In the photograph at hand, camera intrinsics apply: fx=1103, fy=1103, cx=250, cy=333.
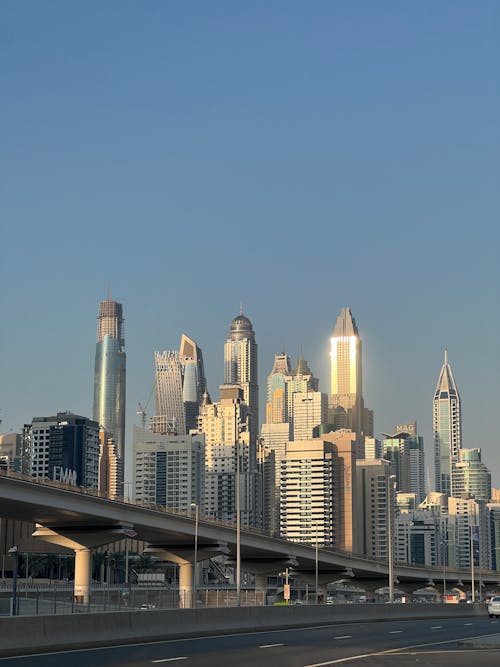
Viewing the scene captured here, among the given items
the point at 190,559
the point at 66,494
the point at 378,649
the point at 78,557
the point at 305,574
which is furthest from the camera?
the point at 305,574

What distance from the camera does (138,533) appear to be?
12762 cm

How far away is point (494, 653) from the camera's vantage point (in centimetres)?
3284

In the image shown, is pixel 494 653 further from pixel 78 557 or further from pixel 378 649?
pixel 78 557

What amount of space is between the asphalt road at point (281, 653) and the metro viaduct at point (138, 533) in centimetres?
3128

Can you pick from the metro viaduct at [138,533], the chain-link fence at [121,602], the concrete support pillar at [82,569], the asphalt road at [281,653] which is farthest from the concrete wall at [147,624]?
the concrete support pillar at [82,569]

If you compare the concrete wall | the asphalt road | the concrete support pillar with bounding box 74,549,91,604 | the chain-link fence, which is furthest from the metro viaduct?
the asphalt road

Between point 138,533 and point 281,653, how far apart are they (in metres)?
96.9

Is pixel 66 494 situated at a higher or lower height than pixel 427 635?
higher

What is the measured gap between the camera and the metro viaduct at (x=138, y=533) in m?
99.4

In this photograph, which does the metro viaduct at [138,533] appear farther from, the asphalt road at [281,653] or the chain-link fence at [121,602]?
the asphalt road at [281,653]

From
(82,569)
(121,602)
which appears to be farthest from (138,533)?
(121,602)

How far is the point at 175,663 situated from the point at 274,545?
389 feet

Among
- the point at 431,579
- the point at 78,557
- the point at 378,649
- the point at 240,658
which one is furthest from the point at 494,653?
the point at 431,579

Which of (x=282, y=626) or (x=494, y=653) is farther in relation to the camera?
(x=282, y=626)
